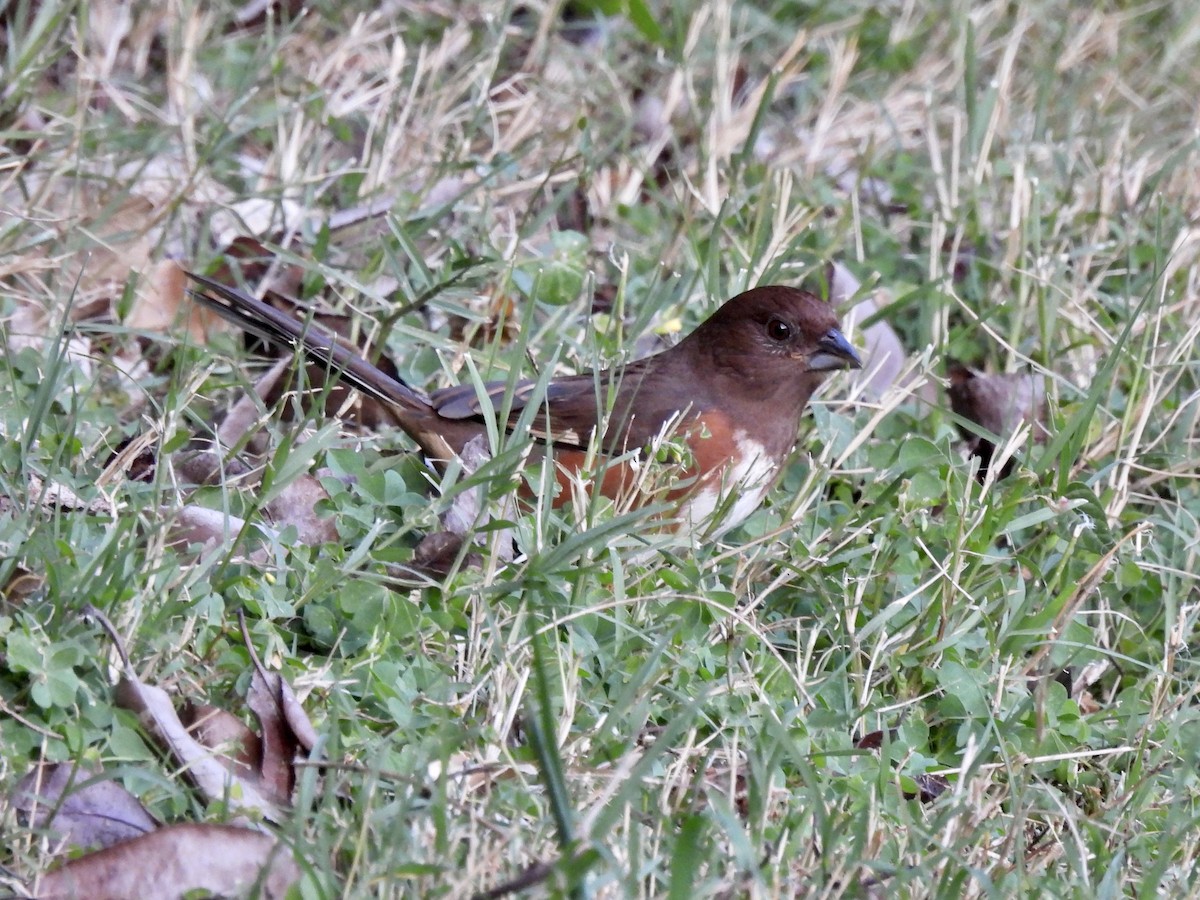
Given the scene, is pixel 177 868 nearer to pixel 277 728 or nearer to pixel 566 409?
pixel 277 728

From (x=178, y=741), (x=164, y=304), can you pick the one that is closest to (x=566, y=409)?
(x=164, y=304)

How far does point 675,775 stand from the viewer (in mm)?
2646

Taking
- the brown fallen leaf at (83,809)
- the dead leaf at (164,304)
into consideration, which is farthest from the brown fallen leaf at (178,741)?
the dead leaf at (164,304)

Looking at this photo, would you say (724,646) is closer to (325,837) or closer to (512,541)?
(512,541)

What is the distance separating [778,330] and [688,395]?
283mm

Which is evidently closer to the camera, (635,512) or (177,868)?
(177,868)

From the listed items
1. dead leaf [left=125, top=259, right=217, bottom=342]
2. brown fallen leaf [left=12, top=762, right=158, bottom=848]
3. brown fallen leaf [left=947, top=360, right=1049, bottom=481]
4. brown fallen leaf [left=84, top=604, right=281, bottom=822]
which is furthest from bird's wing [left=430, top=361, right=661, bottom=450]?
brown fallen leaf [left=12, top=762, right=158, bottom=848]

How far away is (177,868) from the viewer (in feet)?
7.47

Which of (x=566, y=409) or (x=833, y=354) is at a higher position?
(x=833, y=354)

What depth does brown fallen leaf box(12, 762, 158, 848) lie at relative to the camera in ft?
7.70

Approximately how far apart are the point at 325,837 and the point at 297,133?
287cm

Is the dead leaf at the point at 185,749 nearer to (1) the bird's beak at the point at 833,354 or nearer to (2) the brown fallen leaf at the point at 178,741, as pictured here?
(2) the brown fallen leaf at the point at 178,741

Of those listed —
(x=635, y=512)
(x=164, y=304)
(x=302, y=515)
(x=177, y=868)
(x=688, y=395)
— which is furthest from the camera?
(x=164, y=304)

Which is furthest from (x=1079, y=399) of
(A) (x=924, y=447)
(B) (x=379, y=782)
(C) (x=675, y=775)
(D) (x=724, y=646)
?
(B) (x=379, y=782)
